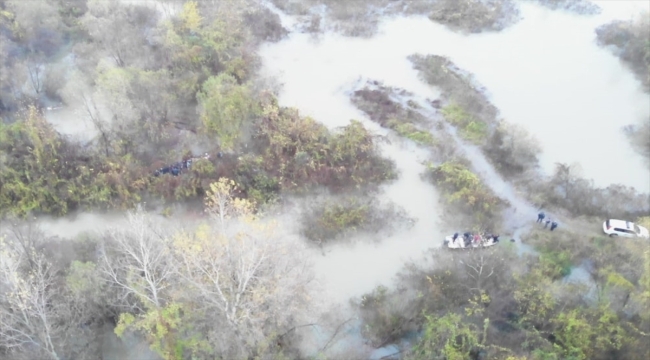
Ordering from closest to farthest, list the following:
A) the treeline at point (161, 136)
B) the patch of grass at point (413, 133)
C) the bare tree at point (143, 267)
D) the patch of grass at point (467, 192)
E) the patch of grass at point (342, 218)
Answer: the bare tree at point (143, 267) < the patch of grass at point (342, 218) < the patch of grass at point (467, 192) < the treeline at point (161, 136) < the patch of grass at point (413, 133)

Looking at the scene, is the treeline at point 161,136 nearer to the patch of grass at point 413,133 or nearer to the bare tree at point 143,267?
the patch of grass at point 413,133

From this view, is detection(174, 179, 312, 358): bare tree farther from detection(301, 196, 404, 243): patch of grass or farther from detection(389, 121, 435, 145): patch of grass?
detection(389, 121, 435, 145): patch of grass

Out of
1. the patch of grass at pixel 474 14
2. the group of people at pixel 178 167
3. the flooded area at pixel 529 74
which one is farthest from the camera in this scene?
the patch of grass at pixel 474 14

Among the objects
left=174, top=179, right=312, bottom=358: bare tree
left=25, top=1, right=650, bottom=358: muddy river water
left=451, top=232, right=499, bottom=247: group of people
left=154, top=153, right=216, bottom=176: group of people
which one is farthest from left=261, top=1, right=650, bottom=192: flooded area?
left=174, top=179, right=312, bottom=358: bare tree

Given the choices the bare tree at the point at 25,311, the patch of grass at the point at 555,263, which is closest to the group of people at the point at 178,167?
the bare tree at the point at 25,311

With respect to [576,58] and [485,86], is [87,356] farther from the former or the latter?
[576,58]

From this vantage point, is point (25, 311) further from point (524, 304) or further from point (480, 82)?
point (480, 82)

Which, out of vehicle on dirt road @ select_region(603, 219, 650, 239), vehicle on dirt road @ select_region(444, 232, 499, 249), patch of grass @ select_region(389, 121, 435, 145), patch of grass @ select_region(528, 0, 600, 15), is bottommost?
vehicle on dirt road @ select_region(444, 232, 499, 249)
